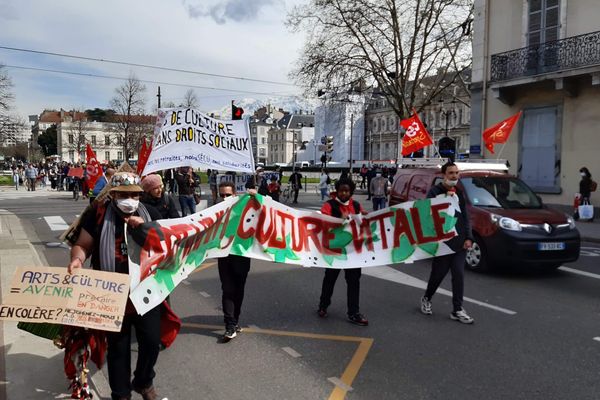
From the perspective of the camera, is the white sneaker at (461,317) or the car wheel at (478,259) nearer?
the white sneaker at (461,317)

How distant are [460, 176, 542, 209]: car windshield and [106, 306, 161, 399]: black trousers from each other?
22.4 feet

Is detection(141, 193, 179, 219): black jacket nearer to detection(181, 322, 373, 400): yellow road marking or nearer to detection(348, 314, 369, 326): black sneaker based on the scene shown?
detection(181, 322, 373, 400): yellow road marking

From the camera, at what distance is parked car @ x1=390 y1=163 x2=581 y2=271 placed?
8.32 meters

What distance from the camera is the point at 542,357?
4969 mm

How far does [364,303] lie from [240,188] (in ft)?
9.06

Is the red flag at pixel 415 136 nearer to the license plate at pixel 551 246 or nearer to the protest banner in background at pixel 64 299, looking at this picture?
the license plate at pixel 551 246

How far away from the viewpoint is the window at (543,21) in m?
19.9

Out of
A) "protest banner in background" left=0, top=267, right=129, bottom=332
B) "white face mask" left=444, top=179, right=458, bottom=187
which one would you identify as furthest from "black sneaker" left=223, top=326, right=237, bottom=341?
"white face mask" left=444, top=179, right=458, bottom=187

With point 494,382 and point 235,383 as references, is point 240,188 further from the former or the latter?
point 494,382

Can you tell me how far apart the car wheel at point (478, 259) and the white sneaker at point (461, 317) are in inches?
112

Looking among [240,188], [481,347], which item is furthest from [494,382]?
[240,188]

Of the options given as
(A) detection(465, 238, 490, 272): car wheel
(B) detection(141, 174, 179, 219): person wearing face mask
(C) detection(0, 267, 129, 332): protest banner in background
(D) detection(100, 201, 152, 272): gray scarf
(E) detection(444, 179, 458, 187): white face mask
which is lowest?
(A) detection(465, 238, 490, 272): car wheel

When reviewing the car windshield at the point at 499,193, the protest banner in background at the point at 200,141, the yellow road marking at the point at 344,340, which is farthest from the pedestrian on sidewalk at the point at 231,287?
the car windshield at the point at 499,193

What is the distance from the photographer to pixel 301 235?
19.9 feet
